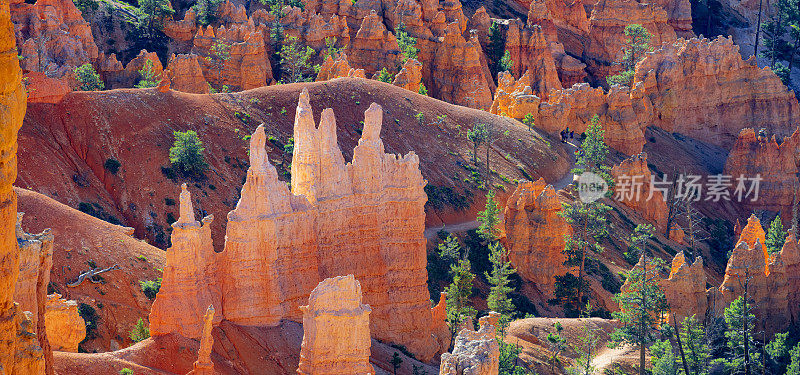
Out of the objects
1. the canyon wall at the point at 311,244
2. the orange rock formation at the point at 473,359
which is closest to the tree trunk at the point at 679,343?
the canyon wall at the point at 311,244

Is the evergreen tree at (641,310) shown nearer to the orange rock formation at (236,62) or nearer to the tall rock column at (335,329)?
the tall rock column at (335,329)

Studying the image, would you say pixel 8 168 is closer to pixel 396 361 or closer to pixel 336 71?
pixel 396 361

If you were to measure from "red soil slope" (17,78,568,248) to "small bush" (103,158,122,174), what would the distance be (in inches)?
10.7

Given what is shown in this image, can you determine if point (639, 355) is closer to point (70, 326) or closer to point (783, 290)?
point (783, 290)

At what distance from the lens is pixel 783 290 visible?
76.4 meters

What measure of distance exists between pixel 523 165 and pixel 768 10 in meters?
71.3

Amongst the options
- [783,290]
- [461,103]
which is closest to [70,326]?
[783,290]

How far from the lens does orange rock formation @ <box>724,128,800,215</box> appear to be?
113062mm

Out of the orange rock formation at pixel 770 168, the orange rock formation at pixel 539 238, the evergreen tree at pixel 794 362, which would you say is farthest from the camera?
the orange rock formation at pixel 770 168

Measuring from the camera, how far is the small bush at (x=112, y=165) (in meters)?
79.8

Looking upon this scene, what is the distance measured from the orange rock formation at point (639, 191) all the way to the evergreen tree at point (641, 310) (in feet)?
92.8

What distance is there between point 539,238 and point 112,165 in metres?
27.9

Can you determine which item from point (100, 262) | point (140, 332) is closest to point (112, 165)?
point (100, 262)

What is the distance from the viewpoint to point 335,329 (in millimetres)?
46094
